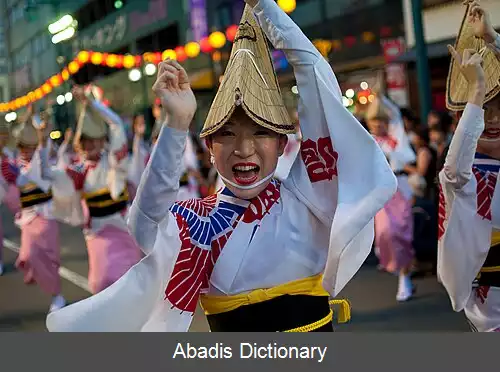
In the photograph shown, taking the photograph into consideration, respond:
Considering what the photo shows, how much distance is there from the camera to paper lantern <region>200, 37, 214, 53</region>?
6251mm

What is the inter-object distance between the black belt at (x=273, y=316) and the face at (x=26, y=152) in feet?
9.56

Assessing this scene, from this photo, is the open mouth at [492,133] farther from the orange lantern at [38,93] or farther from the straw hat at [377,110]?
the straw hat at [377,110]

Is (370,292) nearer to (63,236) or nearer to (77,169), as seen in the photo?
(77,169)

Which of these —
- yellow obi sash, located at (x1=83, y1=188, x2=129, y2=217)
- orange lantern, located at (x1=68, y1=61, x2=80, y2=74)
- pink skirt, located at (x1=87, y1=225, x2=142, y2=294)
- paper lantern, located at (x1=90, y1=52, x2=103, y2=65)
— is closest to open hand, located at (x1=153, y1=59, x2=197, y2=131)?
pink skirt, located at (x1=87, y1=225, x2=142, y2=294)

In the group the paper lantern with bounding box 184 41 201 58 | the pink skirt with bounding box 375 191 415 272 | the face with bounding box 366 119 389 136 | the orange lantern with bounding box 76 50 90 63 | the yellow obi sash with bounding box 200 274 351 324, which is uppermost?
the orange lantern with bounding box 76 50 90 63

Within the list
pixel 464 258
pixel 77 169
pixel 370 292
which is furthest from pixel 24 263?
pixel 464 258

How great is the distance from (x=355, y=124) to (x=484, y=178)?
1.70ft

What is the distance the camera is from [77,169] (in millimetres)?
3746

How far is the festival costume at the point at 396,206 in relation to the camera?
160 inches

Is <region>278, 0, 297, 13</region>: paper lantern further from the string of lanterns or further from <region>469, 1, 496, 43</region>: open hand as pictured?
<region>469, 1, 496, 43</region>: open hand

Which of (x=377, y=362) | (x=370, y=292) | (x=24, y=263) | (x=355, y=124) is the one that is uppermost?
(x=355, y=124)

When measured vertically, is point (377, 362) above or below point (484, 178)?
below

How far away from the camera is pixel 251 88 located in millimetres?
1461

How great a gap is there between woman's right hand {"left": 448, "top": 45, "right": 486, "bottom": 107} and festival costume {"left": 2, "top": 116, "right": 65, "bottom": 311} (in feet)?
9.11
